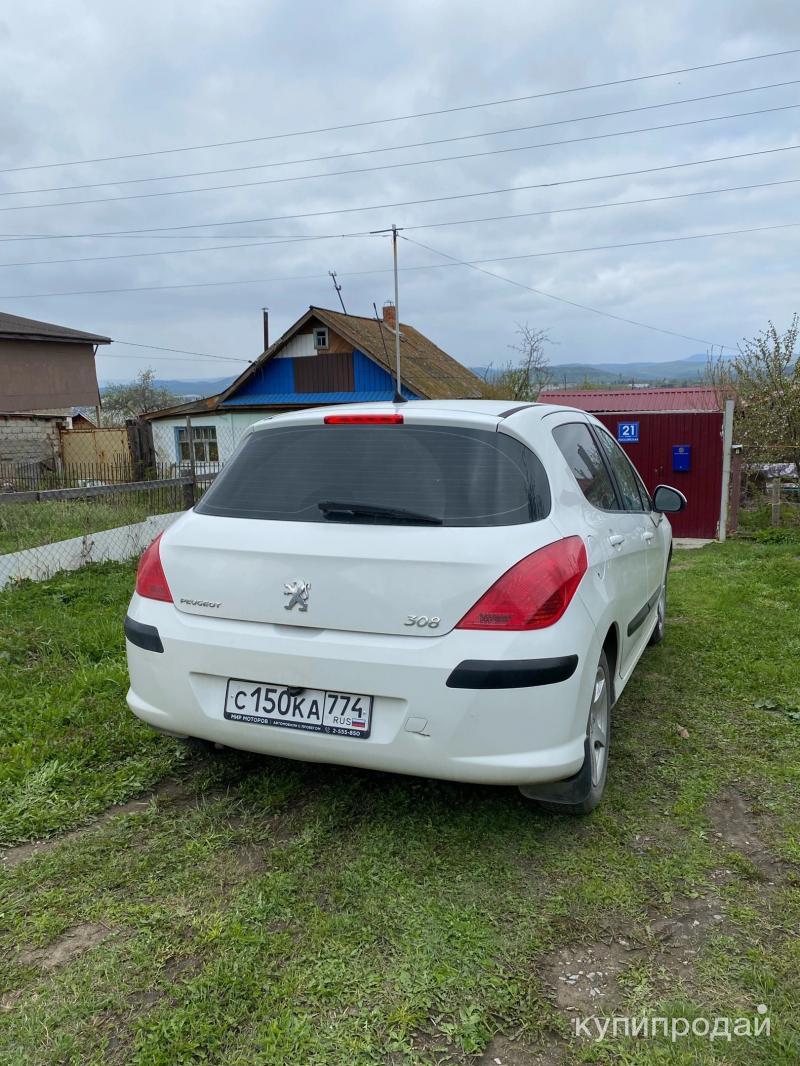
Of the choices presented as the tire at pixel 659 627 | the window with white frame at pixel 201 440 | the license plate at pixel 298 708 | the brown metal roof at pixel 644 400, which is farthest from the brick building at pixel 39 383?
the license plate at pixel 298 708

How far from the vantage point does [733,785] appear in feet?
10.8

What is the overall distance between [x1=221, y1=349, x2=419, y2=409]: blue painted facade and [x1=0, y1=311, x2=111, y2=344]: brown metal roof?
275 inches

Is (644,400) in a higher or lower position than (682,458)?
higher

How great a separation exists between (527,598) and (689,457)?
9.34 metres

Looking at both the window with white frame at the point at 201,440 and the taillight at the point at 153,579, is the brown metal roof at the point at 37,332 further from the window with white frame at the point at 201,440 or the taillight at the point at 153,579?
the taillight at the point at 153,579

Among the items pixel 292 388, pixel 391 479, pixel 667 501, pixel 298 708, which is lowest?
pixel 298 708

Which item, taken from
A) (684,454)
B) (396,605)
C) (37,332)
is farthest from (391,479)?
(37,332)

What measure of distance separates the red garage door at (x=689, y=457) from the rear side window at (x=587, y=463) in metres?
7.62

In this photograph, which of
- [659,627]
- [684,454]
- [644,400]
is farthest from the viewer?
[644,400]

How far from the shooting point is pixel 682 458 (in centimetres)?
1094

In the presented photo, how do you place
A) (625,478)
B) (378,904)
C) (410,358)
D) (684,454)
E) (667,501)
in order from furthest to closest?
1. (410,358)
2. (684,454)
3. (667,501)
4. (625,478)
5. (378,904)

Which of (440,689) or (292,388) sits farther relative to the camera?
(292,388)

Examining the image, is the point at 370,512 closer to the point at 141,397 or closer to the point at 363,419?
the point at 363,419

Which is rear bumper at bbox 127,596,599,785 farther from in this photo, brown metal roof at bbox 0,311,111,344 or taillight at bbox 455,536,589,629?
brown metal roof at bbox 0,311,111,344
